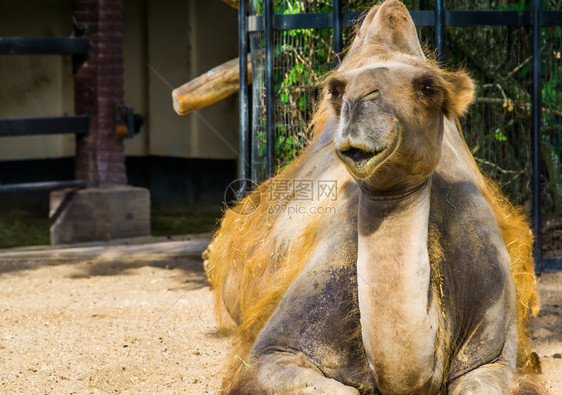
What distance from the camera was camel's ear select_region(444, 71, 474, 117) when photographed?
8.57 ft

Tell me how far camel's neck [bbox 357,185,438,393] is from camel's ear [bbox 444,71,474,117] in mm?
266

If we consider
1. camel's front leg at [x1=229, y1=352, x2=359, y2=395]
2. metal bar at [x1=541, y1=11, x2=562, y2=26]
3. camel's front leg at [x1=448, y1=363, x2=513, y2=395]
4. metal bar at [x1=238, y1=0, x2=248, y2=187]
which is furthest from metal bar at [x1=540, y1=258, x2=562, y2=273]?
camel's front leg at [x1=229, y1=352, x2=359, y2=395]

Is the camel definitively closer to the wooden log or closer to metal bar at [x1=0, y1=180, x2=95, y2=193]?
the wooden log

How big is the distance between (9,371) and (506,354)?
2.33 meters

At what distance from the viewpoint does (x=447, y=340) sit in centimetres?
280

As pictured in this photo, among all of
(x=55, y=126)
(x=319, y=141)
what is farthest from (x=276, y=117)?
(x=55, y=126)

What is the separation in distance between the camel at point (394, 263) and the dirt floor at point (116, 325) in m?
0.74

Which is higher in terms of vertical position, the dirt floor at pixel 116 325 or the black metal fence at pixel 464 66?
the black metal fence at pixel 464 66

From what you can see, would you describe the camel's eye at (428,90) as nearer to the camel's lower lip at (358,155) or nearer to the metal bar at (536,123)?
the camel's lower lip at (358,155)

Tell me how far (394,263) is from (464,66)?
3.91 m

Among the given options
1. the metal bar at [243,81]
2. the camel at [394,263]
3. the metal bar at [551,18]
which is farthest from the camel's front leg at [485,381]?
the metal bar at [551,18]

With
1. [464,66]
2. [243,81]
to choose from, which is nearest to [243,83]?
[243,81]

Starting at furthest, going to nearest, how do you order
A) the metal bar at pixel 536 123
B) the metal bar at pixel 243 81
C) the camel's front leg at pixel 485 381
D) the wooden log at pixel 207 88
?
the wooden log at pixel 207 88
the metal bar at pixel 243 81
the metal bar at pixel 536 123
the camel's front leg at pixel 485 381

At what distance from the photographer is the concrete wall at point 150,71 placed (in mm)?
10281
